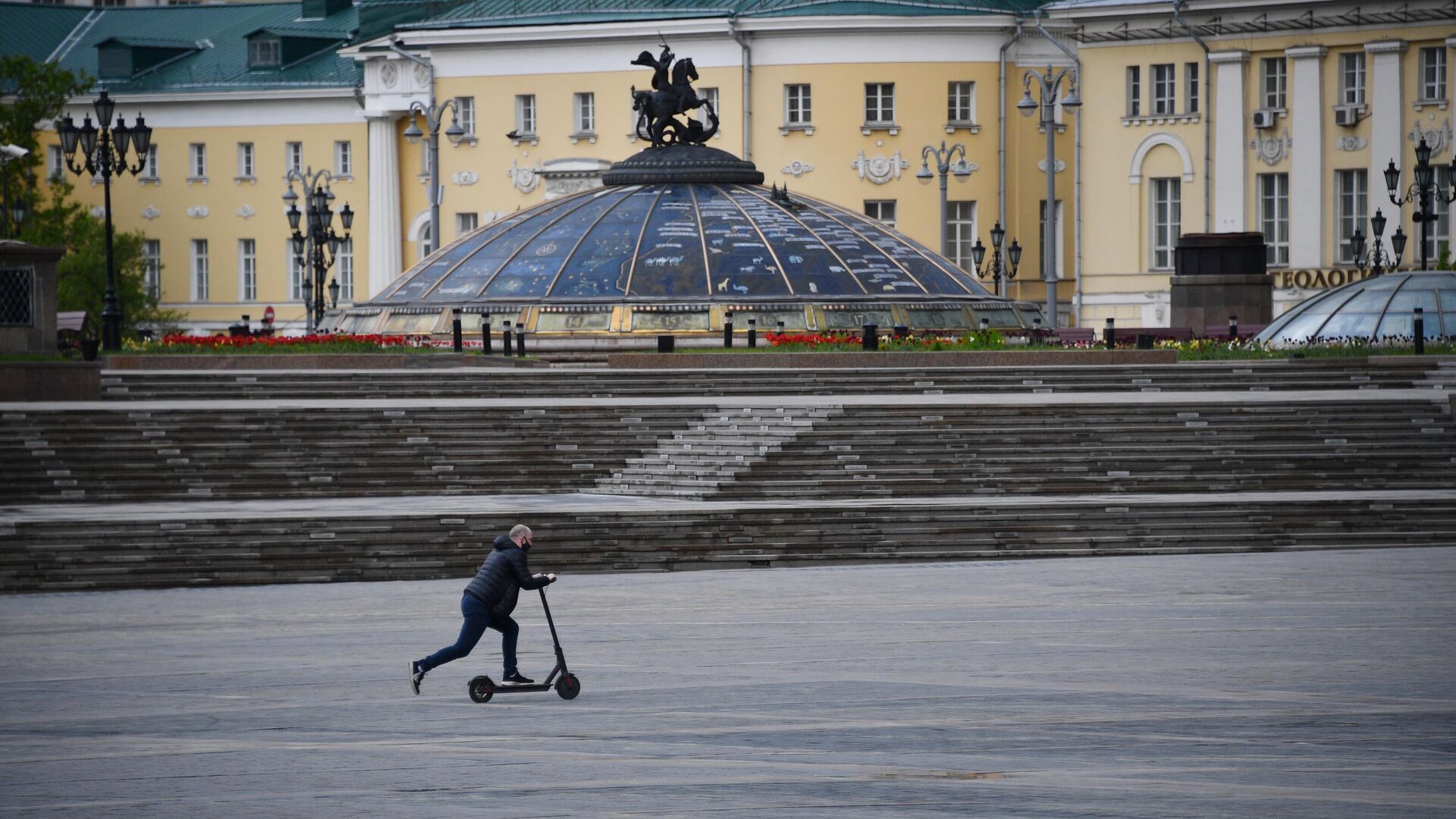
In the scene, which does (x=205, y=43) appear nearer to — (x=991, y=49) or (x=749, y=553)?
(x=991, y=49)

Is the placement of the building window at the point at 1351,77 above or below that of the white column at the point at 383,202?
above

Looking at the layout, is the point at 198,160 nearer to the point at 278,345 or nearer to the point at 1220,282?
the point at 1220,282

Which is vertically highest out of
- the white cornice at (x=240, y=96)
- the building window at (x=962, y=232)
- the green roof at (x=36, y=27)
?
the green roof at (x=36, y=27)

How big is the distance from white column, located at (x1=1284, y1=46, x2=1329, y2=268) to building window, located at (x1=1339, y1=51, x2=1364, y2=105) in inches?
18.6

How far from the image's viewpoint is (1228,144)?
62594mm

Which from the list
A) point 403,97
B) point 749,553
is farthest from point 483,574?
point 403,97

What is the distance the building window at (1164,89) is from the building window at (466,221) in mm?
19214

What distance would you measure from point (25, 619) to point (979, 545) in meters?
8.29

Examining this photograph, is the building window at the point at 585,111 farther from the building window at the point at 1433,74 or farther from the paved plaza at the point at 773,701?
the paved plaza at the point at 773,701

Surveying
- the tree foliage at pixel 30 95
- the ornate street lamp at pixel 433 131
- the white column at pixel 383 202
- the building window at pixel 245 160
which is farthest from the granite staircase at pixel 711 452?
the building window at pixel 245 160

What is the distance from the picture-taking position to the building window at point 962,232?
65.8m

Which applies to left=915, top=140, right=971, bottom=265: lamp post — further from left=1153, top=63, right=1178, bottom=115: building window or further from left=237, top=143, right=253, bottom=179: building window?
left=237, top=143, right=253, bottom=179: building window

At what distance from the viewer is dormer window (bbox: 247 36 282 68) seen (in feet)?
245

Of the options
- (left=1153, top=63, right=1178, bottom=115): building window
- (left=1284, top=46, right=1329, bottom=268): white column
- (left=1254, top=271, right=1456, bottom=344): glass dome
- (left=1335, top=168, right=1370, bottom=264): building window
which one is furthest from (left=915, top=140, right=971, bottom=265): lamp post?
(left=1254, top=271, right=1456, bottom=344): glass dome
